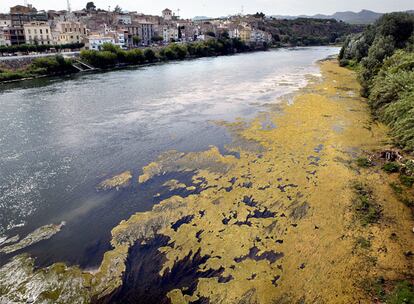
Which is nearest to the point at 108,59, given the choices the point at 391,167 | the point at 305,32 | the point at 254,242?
the point at 391,167

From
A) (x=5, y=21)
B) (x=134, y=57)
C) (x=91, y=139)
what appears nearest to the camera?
(x=91, y=139)

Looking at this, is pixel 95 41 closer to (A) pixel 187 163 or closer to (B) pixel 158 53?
(B) pixel 158 53

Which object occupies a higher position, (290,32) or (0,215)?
(290,32)

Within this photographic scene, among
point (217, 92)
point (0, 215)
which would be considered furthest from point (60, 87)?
point (0, 215)

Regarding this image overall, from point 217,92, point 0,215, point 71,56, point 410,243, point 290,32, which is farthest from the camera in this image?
point 290,32

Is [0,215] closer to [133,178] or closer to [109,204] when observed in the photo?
[109,204]

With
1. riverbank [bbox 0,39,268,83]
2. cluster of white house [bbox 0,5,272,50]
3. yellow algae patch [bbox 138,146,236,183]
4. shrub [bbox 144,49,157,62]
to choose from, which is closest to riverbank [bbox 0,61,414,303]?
yellow algae patch [bbox 138,146,236,183]

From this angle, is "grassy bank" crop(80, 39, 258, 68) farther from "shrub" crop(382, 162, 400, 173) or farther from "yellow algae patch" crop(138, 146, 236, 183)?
"shrub" crop(382, 162, 400, 173)
